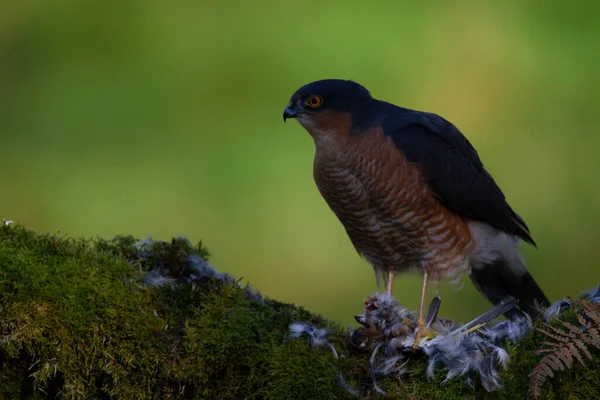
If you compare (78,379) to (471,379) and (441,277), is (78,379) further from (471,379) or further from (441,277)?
(441,277)

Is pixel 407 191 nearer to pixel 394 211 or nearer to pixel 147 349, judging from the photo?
pixel 394 211

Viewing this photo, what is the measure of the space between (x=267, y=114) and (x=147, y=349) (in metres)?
4.35

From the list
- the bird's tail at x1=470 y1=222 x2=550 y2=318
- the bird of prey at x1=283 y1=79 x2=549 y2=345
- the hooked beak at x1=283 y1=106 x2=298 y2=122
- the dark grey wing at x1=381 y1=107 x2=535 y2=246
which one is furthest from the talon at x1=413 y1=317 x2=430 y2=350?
the hooked beak at x1=283 y1=106 x2=298 y2=122

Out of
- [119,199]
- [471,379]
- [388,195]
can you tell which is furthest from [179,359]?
[119,199]

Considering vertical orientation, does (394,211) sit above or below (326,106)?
below

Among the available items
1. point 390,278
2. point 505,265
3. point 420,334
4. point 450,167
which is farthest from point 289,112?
point 420,334

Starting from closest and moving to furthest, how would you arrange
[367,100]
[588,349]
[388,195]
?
[588,349]
[388,195]
[367,100]

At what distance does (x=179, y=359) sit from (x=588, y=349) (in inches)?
50.8

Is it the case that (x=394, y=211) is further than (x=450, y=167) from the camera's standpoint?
No

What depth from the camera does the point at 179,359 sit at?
9.21 feet

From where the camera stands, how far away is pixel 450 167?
4230 mm

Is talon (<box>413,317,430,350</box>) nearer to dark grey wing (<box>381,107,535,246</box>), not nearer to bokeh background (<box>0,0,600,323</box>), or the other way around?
dark grey wing (<box>381,107,535,246</box>)

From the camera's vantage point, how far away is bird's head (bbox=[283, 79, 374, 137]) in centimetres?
426

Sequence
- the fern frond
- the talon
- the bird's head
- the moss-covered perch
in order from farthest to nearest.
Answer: the bird's head, the talon, the moss-covered perch, the fern frond
